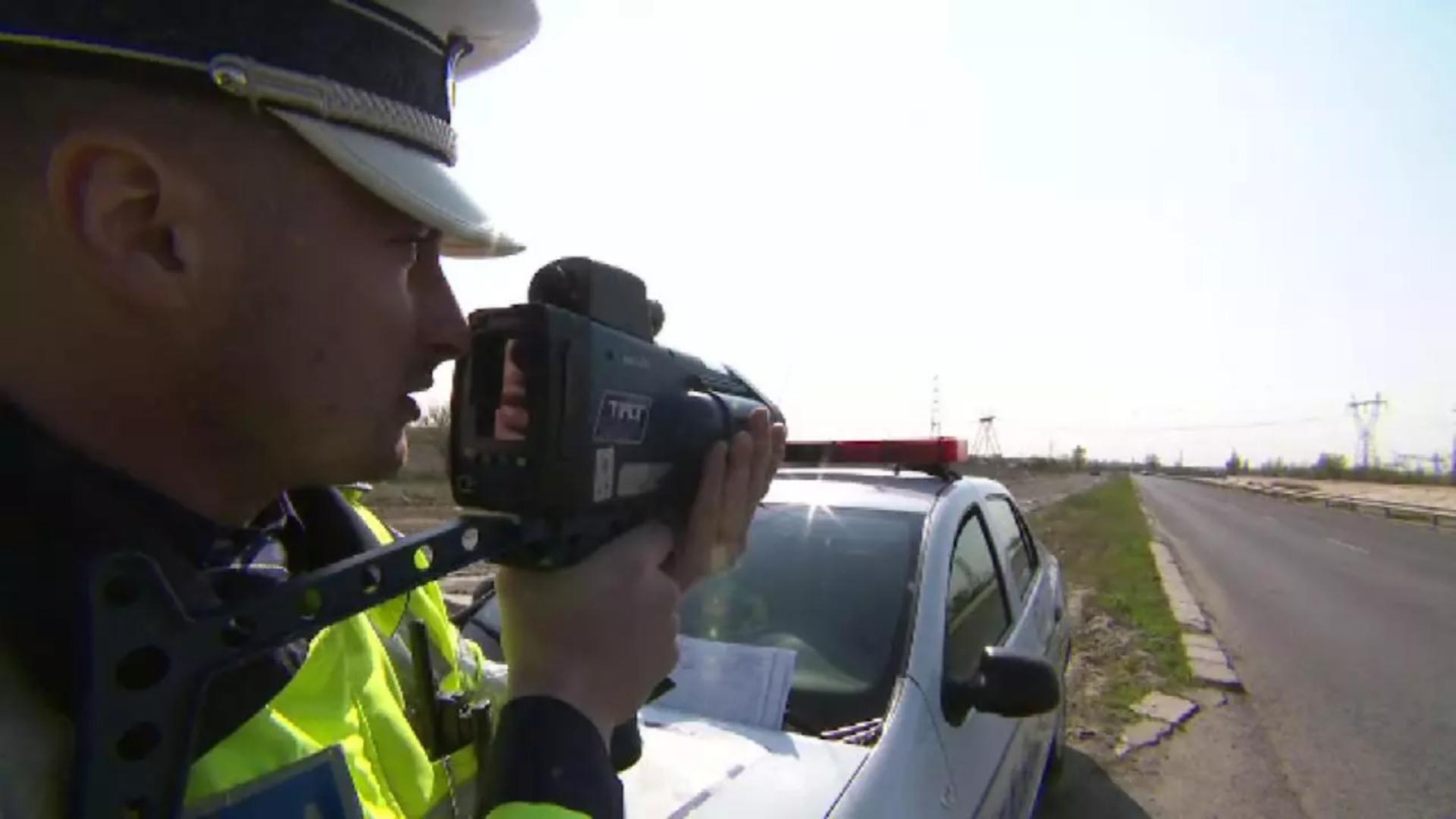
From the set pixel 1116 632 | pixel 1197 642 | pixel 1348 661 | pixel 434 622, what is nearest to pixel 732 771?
pixel 434 622

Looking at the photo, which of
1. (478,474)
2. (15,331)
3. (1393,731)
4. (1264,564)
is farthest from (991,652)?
(1264,564)

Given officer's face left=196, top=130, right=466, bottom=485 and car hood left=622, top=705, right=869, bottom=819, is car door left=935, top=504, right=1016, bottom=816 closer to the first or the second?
car hood left=622, top=705, right=869, bottom=819

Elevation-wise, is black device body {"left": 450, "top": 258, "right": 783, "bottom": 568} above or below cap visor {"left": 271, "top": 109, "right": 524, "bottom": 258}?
below

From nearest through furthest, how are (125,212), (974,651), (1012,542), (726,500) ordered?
1. (125,212)
2. (726,500)
3. (974,651)
4. (1012,542)

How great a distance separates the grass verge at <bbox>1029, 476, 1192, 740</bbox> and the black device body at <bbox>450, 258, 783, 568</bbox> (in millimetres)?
5036

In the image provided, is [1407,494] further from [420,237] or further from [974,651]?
[420,237]

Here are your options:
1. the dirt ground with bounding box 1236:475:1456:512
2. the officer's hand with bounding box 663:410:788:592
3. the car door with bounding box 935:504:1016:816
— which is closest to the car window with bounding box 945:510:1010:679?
the car door with bounding box 935:504:1016:816

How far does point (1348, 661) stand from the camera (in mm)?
7164

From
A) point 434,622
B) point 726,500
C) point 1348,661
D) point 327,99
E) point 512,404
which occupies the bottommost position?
point 1348,661

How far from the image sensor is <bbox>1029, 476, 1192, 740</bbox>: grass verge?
591 centimetres

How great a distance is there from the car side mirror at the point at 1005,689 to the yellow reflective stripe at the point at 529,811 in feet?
5.65

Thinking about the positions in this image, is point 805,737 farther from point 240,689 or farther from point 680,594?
point 240,689

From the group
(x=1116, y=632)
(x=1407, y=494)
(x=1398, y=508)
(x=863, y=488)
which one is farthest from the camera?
(x=1407, y=494)

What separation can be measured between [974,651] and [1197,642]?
5.74 metres
